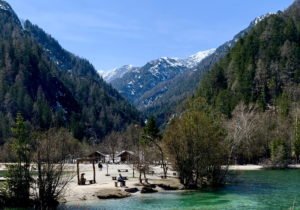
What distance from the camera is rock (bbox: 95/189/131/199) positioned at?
6066 centimetres

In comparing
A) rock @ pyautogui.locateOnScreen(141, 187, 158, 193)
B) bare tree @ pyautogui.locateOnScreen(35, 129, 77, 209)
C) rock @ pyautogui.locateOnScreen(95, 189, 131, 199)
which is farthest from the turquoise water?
bare tree @ pyautogui.locateOnScreen(35, 129, 77, 209)

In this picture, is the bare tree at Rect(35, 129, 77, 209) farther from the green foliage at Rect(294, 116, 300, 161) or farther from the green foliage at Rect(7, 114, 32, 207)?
the green foliage at Rect(294, 116, 300, 161)

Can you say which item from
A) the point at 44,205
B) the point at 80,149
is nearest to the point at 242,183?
the point at 44,205

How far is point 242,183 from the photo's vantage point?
7800 centimetres

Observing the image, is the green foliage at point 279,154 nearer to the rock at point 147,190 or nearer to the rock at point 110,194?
the rock at point 147,190

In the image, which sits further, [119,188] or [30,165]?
[119,188]

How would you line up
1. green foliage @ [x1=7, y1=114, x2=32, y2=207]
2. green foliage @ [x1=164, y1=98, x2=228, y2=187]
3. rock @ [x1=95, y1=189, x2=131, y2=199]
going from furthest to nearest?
1. green foliage @ [x1=164, y1=98, x2=228, y2=187]
2. rock @ [x1=95, y1=189, x2=131, y2=199]
3. green foliage @ [x1=7, y1=114, x2=32, y2=207]

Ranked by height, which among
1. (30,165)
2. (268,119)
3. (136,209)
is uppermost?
(268,119)

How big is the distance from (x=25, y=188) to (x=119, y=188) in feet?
59.0

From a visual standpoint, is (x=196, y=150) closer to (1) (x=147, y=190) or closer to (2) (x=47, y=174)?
(1) (x=147, y=190)

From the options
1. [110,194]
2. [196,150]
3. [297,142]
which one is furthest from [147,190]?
[297,142]

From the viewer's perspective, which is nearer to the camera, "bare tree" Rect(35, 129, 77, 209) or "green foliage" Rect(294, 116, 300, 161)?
"bare tree" Rect(35, 129, 77, 209)

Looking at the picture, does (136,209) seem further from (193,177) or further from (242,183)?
(242,183)

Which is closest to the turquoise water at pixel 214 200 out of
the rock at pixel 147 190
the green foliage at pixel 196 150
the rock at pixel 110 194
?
the rock at pixel 110 194
